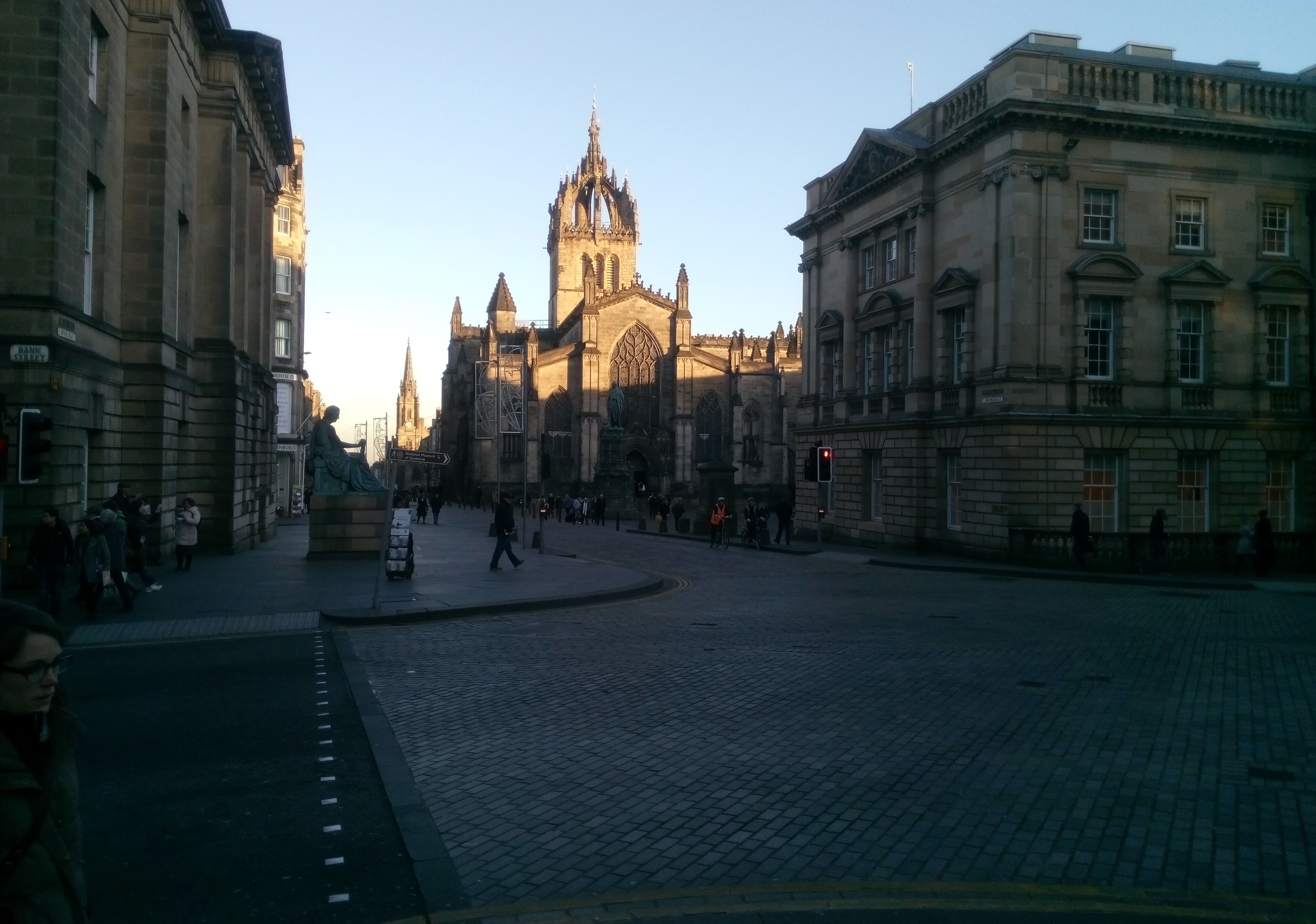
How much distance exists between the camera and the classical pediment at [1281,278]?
98.0 ft

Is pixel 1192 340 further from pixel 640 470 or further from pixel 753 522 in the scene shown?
pixel 640 470

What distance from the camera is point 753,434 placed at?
283 feet

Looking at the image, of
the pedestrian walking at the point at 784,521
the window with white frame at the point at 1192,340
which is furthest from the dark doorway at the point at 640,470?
the window with white frame at the point at 1192,340

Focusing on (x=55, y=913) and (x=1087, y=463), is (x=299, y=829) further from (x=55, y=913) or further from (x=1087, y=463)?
(x=1087, y=463)

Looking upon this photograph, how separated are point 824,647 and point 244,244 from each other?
24.6 m

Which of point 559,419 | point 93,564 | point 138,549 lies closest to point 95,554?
point 93,564

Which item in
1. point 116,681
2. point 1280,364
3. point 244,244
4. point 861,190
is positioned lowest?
point 116,681

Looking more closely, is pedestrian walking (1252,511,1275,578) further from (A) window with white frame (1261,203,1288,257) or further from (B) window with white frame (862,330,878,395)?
(B) window with white frame (862,330,878,395)

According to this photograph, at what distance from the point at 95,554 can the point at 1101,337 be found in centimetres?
2458

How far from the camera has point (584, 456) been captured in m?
81.6

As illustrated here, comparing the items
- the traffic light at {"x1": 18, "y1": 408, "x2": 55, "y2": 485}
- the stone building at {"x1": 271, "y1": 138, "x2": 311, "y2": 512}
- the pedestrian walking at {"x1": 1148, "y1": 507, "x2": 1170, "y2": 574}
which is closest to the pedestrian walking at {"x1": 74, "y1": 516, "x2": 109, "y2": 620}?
the traffic light at {"x1": 18, "y1": 408, "x2": 55, "y2": 485}

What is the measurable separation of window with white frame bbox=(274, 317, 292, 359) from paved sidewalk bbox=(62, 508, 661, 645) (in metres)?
30.6

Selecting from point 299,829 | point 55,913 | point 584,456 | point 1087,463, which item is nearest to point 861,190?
point 1087,463

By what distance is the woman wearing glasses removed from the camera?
2.71 meters
